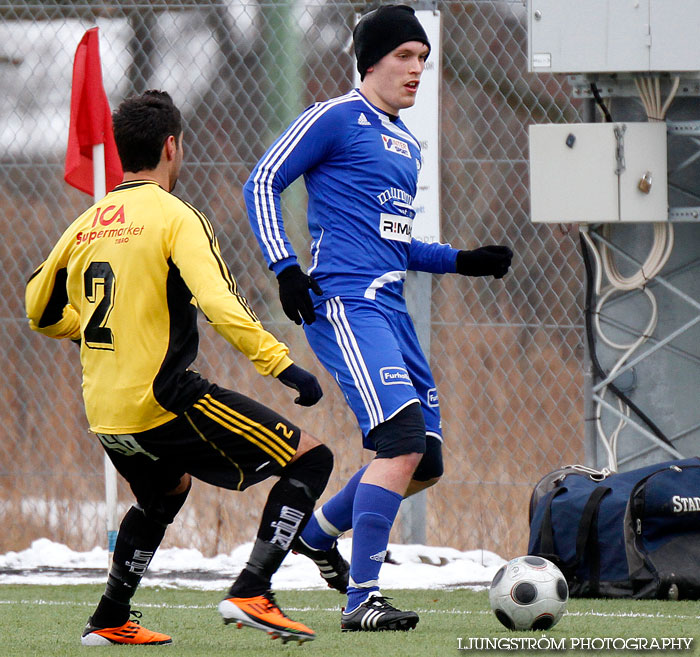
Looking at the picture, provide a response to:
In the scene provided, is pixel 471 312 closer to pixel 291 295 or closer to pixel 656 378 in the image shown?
pixel 656 378

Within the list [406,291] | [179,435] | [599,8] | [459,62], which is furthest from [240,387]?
[179,435]

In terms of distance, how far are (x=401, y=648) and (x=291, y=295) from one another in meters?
1.09

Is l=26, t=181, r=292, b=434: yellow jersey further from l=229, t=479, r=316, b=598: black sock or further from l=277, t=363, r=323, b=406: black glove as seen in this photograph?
l=229, t=479, r=316, b=598: black sock

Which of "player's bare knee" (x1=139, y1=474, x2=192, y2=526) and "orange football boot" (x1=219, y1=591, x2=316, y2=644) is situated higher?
"player's bare knee" (x1=139, y1=474, x2=192, y2=526)

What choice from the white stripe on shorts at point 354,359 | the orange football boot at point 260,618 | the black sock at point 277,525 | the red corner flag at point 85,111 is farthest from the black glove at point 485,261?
the red corner flag at point 85,111

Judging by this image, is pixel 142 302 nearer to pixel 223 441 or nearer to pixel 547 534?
pixel 223 441

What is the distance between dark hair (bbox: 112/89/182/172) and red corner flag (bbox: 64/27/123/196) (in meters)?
2.06

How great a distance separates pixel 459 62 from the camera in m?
6.52

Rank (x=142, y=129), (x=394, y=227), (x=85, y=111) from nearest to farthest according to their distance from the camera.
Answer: (x=142, y=129) < (x=394, y=227) < (x=85, y=111)

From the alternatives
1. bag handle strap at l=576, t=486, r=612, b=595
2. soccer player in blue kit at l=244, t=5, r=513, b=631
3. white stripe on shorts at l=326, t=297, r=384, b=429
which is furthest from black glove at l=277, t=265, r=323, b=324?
bag handle strap at l=576, t=486, r=612, b=595

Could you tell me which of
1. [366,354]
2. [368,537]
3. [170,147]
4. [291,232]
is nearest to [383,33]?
[170,147]

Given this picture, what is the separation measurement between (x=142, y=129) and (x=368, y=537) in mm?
1395

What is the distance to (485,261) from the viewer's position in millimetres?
4438

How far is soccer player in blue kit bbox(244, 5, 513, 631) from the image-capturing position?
3844 mm
